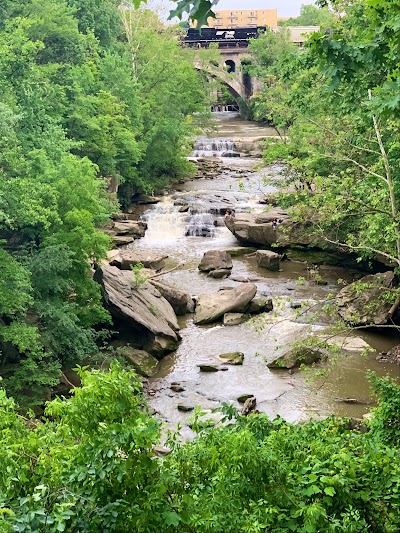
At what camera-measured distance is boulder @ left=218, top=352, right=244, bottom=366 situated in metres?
19.4

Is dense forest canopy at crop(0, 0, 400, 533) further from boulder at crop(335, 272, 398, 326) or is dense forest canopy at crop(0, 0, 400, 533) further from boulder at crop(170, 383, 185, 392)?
boulder at crop(170, 383, 185, 392)

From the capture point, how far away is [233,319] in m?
22.4

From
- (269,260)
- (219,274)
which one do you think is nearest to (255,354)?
(219,274)

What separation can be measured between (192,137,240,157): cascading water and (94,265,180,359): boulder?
95.0 feet

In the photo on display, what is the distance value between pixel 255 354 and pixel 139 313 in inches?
243

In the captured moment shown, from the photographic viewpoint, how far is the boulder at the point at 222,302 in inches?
892

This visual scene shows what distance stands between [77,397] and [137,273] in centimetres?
1637

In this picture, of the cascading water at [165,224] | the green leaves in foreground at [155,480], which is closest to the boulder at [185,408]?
the green leaves in foreground at [155,480]

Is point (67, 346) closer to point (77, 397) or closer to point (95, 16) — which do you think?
point (77, 397)

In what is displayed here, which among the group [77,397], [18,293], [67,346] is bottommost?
[67,346]

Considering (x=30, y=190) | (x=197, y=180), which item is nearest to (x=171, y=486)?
(x=30, y=190)

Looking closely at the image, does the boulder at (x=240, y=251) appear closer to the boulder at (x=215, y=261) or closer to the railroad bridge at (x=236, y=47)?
the boulder at (x=215, y=261)

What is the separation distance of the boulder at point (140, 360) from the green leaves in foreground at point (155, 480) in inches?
491

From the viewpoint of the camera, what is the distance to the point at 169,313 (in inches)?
872
